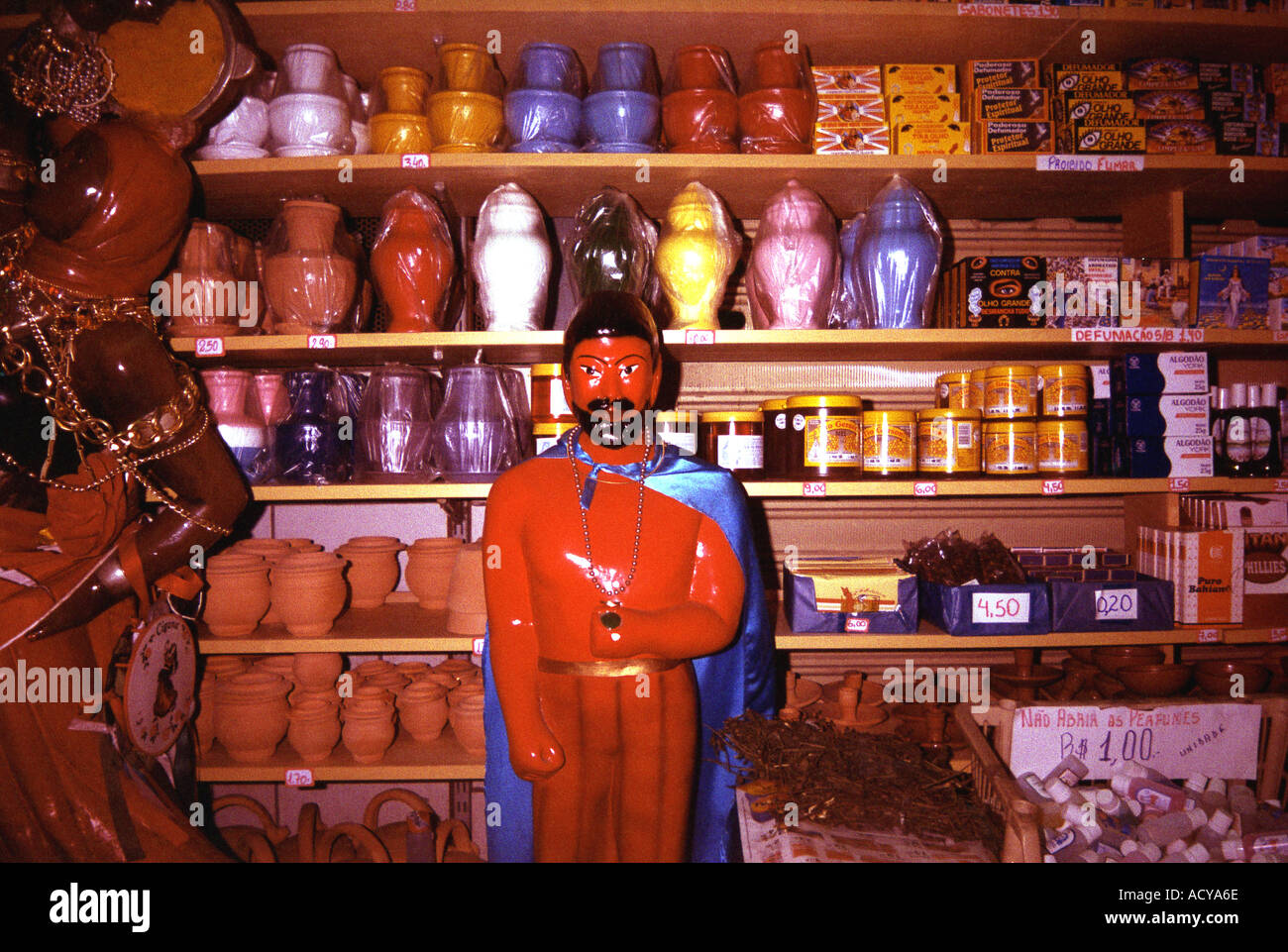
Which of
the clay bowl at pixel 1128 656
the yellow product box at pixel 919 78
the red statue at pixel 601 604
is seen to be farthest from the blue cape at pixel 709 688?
the yellow product box at pixel 919 78

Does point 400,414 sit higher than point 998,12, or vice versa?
point 998,12

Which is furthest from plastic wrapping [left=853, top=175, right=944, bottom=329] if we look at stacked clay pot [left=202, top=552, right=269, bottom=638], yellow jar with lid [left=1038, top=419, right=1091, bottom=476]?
stacked clay pot [left=202, top=552, right=269, bottom=638]

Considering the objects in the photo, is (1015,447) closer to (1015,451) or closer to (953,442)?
(1015,451)

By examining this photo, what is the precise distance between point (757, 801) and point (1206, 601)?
4.73 ft

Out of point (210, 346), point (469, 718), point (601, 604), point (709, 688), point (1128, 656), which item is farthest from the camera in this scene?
point (1128, 656)

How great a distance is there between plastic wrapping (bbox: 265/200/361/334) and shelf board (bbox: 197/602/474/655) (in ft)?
2.79

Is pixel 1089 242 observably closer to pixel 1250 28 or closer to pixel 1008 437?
pixel 1250 28

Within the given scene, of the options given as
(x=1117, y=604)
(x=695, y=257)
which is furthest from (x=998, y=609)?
(x=695, y=257)

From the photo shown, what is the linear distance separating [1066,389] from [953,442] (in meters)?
0.34

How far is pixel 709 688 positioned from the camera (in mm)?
1628

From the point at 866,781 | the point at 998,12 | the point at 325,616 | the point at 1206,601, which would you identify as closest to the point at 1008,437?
the point at 1206,601

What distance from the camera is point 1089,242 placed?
7.68 ft
